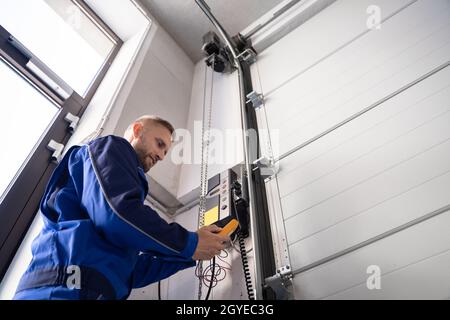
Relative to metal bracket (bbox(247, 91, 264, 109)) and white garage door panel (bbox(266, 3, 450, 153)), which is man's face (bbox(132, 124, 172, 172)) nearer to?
white garage door panel (bbox(266, 3, 450, 153))

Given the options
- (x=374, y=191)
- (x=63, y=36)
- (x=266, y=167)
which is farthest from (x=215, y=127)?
(x=63, y=36)

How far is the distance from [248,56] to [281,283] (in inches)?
84.1

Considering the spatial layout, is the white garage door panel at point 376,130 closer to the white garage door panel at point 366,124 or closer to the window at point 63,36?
the white garage door panel at point 366,124

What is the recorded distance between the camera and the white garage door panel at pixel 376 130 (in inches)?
59.0

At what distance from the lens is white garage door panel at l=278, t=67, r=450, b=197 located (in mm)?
1499

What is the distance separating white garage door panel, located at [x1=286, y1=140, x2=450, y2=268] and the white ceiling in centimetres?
263

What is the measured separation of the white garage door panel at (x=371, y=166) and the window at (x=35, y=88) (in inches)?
59.6

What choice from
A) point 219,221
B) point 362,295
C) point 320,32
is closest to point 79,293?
point 219,221

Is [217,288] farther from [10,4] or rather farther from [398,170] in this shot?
[10,4]

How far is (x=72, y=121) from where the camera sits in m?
2.32

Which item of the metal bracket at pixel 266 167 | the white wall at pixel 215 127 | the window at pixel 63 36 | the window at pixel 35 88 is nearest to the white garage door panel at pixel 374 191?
the metal bracket at pixel 266 167

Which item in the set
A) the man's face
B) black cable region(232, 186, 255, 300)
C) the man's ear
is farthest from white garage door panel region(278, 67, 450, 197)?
the man's ear

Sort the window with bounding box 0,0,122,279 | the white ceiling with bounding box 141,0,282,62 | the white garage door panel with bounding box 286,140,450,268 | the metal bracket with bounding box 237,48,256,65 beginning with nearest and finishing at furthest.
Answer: the white garage door panel with bounding box 286,140,450,268 < the window with bounding box 0,0,122,279 < the metal bracket with bounding box 237,48,256,65 < the white ceiling with bounding box 141,0,282,62
